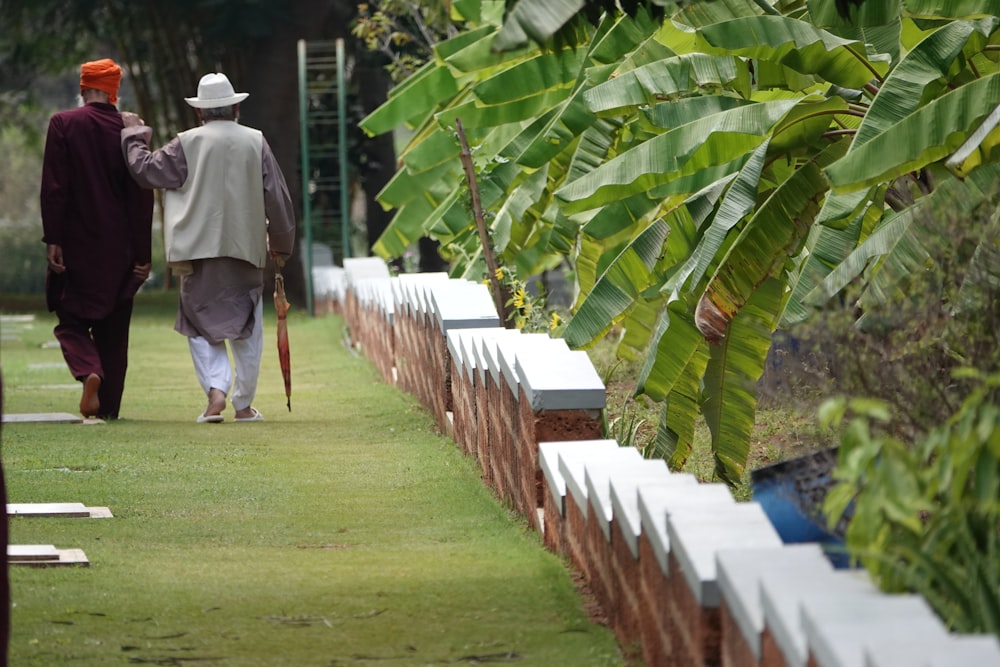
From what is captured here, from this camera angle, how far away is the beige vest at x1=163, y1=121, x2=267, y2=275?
10930 mm

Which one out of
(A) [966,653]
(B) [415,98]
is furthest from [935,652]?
(B) [415,98]

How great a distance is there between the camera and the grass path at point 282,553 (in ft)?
16.9

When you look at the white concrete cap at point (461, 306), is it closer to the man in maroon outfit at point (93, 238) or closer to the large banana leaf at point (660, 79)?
the large banana leaf at point (660, 79)

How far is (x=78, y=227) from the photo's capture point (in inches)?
429

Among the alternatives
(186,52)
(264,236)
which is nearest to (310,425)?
(264,236)

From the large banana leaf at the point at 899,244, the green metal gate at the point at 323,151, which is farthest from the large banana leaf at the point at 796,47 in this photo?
the green metal gate at the point at 323,151

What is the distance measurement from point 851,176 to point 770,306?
66.8 inches

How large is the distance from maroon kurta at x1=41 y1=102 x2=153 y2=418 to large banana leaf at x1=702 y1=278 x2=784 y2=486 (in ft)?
13.9

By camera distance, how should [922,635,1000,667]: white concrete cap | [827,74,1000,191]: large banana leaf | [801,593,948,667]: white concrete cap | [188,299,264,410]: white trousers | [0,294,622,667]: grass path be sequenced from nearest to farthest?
1. [922,635,1000,667]: white concrete cap
2. [801,593,948,667]: white concrete cap
3. [0,294,622,667]: grass path
4. [827,74,1000,191]: large banana leaf
5. [188,299,264,410]: white trousers

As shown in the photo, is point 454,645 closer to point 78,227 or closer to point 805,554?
point 805,554

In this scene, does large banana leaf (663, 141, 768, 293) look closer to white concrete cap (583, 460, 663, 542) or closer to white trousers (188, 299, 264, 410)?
white concrete cap (583, 460, 663, 542)

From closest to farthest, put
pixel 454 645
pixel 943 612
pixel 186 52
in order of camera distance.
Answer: pixel 943 612 < pixel 454 645 < pixel 186 52

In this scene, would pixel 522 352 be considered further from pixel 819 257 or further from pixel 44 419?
pixel 44 419

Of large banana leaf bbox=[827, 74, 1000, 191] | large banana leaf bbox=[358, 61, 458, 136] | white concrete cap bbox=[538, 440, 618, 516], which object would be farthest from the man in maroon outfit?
large banana leaf bbox=[827, 74, 1000, 191]
